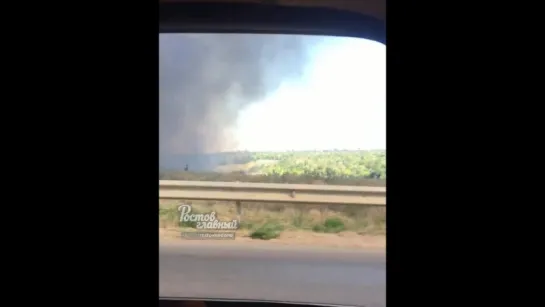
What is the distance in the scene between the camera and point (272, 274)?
2.79 meters

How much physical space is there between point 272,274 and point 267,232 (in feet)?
0.94

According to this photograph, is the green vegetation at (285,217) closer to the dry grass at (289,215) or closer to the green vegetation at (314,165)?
the dry grass at (289,215)

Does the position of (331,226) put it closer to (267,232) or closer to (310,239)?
(310,239)

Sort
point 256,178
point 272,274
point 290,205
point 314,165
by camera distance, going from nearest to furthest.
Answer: point 314,165, point 256,178, point 290,205, point 272,274

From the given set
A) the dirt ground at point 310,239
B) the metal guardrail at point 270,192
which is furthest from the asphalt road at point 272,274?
the metal guardrail at point 270,192

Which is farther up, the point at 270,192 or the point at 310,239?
the point at 270,192

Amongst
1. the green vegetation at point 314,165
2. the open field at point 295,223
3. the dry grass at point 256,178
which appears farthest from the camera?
the open field at point 295,223

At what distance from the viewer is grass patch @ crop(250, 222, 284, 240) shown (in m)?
2.65

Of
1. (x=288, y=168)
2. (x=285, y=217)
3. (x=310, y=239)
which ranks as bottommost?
(x=310, y=239)

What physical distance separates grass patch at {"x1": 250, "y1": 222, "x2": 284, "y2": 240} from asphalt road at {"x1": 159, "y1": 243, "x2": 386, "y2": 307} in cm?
8

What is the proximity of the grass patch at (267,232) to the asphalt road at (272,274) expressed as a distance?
0.27ft

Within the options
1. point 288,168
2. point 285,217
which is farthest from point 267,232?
point 288,168

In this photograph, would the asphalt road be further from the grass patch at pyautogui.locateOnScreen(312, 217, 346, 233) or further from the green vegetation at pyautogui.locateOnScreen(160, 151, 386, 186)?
the green vegetation at pyautogui.locateOnScreen(160, 151, 386, 186)

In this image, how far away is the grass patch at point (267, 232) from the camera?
2.65 metres
